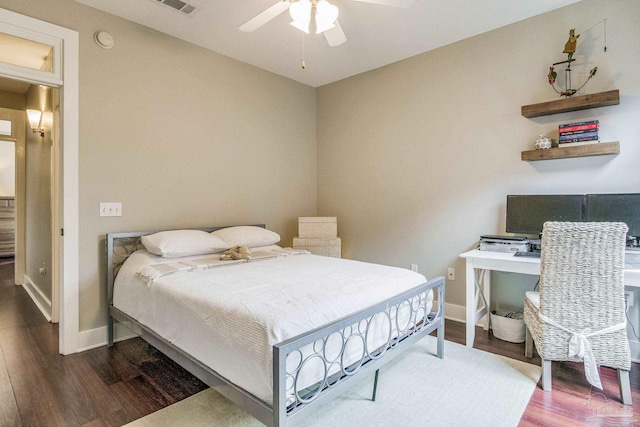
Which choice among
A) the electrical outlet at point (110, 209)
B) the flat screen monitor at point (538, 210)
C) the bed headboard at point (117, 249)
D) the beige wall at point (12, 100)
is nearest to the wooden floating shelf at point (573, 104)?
the flat screen monitor at point (538, 210)

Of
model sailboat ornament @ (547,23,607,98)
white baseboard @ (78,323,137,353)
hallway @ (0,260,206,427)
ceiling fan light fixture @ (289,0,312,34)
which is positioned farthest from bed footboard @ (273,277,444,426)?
white baseboard @ (78,323,137,353)

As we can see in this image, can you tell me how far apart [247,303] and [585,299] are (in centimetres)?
187

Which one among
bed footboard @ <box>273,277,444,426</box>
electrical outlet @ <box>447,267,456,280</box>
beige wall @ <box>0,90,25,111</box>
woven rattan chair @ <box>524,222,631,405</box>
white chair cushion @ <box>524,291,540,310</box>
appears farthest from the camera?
beige wall @ <box>0,90,25,111</box>

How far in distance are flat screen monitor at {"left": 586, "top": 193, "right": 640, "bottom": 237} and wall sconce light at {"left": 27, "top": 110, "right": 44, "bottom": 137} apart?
5.28 meters

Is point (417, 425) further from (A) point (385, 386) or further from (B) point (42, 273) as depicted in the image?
(B) point (42, 273)

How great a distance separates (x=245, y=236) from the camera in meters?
3.15

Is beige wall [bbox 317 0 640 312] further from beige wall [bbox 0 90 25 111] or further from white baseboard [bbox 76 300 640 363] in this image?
beige wall [bbox 0 90 25 111]

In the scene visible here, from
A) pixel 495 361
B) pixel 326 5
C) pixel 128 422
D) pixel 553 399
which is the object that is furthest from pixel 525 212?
pixel 128 422

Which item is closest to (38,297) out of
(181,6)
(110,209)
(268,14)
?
(110,209)

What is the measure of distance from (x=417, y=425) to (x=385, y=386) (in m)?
0.37

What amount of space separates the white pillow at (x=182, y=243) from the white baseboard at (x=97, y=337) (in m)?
0.76

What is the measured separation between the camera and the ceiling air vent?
2.53m

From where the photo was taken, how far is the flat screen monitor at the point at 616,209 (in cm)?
228

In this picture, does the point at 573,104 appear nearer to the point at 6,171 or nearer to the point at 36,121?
the point at 36,121
